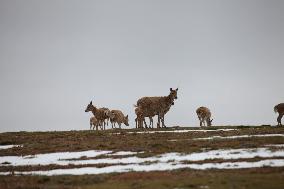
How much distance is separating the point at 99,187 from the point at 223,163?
782 centimetres

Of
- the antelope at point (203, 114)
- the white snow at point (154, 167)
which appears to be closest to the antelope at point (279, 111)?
the antelope at point (203, 114)

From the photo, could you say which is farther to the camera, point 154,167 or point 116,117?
point 116,117

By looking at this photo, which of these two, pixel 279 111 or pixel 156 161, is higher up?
pixel 279 111

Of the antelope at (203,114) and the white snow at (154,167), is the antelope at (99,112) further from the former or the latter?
the white snow at (154,167)

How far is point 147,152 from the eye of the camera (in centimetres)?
3108

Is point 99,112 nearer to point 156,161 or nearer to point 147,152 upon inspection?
point 147,152

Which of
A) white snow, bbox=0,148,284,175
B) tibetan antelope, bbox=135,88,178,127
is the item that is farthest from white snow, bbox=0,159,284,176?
tibetan antelope, bbox=135,88,178,127

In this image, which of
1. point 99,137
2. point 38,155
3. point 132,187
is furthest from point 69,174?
point 99,137

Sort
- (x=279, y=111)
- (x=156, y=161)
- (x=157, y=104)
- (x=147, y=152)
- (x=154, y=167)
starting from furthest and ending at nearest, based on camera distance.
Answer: (x=279, y=111)
(x=157, y=104)
(x=147, y=152)
(x=156, y=161)
(x=154, y=167)

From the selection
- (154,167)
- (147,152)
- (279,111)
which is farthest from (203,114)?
(154,167)

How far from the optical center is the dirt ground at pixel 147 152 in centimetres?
2098

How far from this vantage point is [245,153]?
27.8 meters

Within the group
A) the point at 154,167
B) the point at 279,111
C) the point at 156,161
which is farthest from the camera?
the point at 279,111

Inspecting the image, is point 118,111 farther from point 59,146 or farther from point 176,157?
point 176,157
